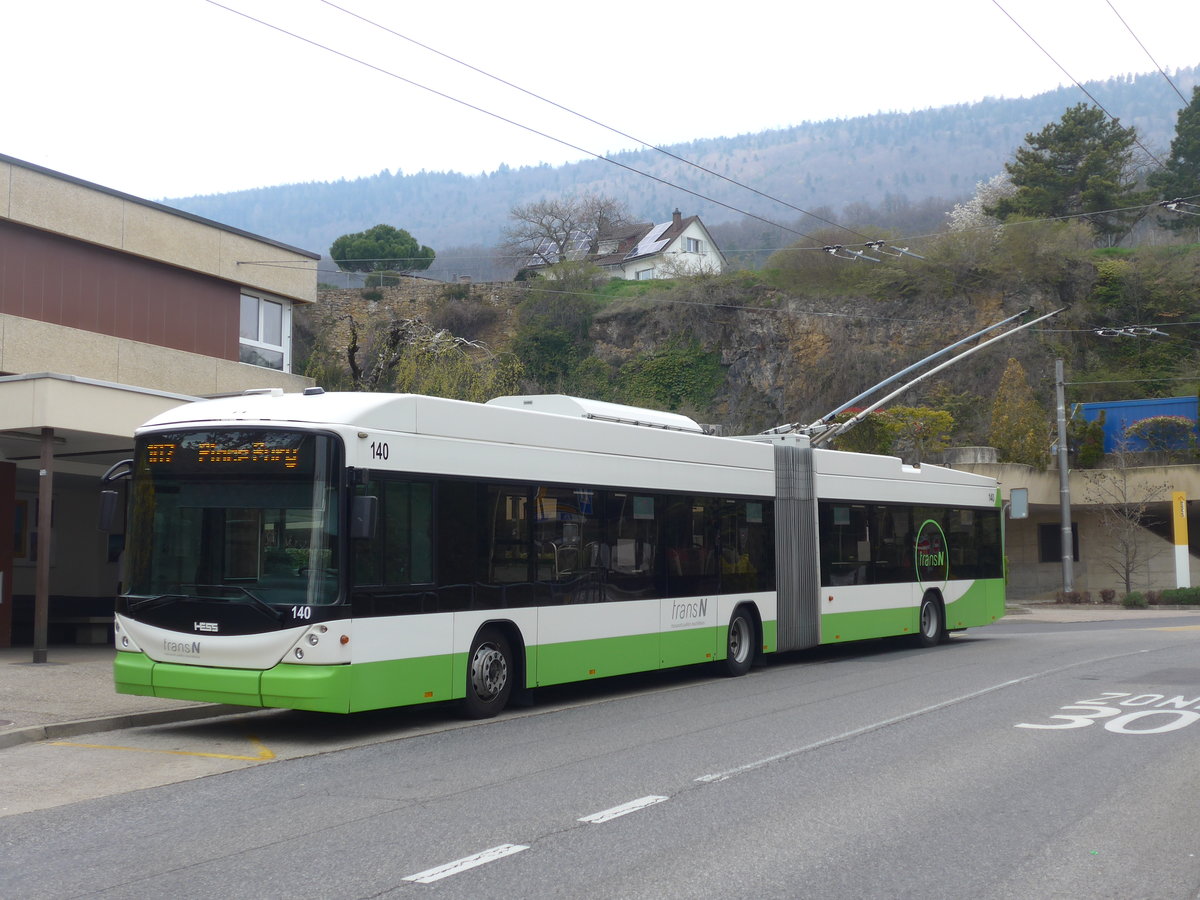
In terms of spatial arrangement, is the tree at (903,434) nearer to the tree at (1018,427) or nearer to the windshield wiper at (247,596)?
the tree at (1018,427)

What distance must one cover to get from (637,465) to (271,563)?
16.9 ft

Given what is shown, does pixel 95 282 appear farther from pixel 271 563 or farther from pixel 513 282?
pixel 513 282

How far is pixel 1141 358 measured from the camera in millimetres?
50688

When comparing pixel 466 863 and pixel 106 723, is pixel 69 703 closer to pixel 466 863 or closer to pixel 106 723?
pixel 106 723

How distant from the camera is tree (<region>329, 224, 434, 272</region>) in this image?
293 ft

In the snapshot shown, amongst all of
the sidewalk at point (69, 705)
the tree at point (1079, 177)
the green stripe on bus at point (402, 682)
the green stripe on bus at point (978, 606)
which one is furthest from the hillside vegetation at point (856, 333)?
the green stripe on bus at point (402, 682)

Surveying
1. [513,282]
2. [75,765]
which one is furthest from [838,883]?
[513,282]

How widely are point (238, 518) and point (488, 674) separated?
9.81ft

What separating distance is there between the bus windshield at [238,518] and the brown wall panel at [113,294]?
989cm

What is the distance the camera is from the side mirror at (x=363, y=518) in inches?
391

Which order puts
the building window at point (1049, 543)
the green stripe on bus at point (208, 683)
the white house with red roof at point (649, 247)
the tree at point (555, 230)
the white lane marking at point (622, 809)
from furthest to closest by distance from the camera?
1. the white house with red roof at point (649, 247)
2. the tree at point (555, 230)
3. the building window at point (1049, 543)
4. the green stripe on bus at point (208, 683)
5. the white lane marking at point (622, 809)

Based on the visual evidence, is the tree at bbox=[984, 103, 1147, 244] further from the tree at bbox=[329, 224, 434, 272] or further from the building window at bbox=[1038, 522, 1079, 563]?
the tree at bbox=[329, 224, 434, 272]

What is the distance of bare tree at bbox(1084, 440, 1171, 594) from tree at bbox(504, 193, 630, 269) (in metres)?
47.5

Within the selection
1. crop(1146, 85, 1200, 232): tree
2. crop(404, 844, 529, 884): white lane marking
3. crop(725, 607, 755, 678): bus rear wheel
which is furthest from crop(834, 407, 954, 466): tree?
crop(404, 844, 529, 884): white lane marking
